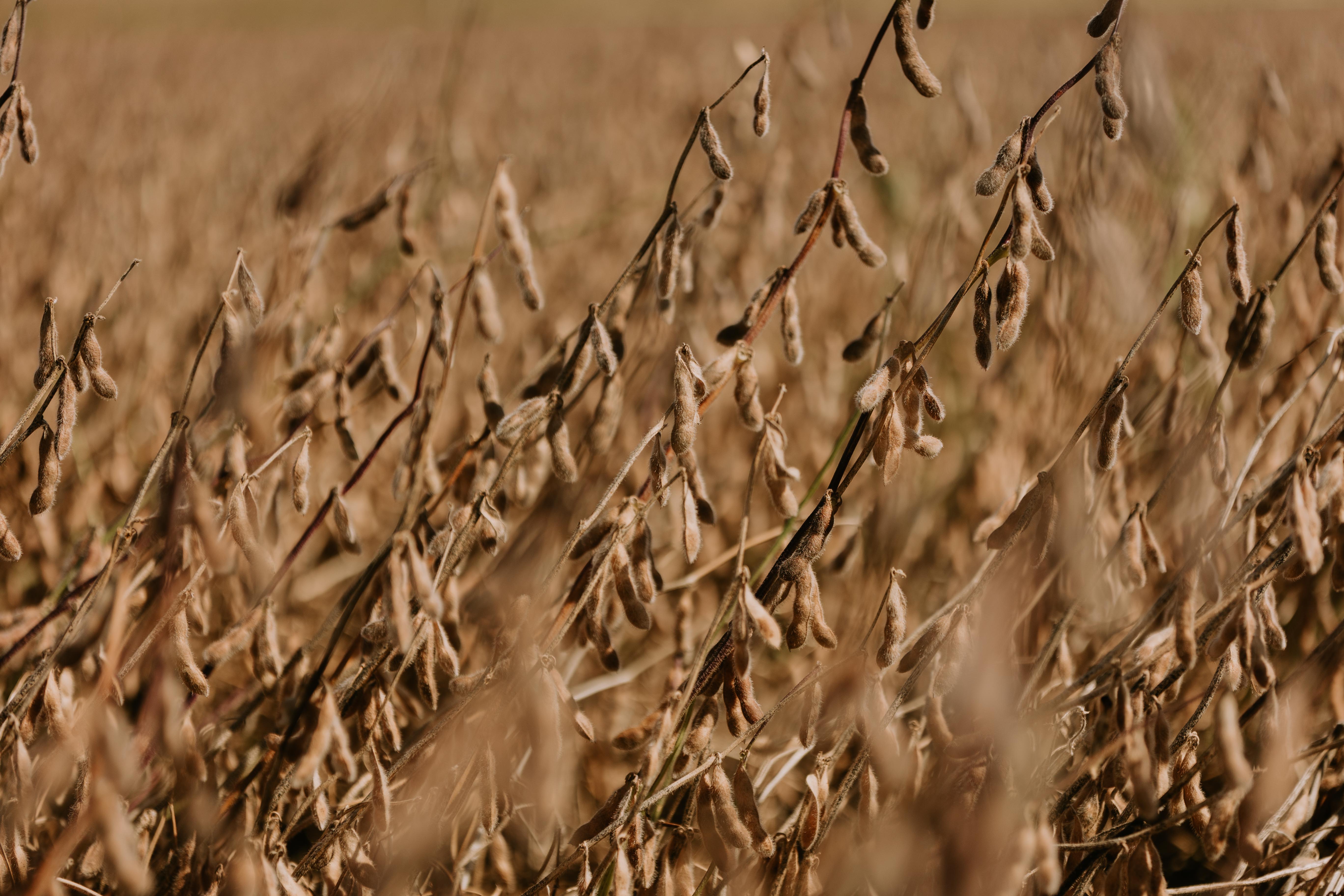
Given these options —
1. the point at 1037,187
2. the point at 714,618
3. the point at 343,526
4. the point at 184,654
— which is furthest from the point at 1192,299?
the point at 184,654

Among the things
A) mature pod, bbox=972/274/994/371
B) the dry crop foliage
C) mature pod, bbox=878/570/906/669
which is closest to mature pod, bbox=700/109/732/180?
the dry crop foliage

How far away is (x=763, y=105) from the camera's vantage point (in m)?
0.84

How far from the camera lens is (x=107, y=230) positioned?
2.20m

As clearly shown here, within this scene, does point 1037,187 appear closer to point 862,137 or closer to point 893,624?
point 862,137

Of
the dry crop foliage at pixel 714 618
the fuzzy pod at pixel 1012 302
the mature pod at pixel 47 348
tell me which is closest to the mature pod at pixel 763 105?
the dry crop foliage at pixel 714 618

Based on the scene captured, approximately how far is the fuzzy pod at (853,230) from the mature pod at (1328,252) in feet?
1.39

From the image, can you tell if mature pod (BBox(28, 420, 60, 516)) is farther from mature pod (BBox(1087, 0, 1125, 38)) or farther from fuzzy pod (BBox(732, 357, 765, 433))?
mature pod (BBox(1087, 0, 1125, 38))

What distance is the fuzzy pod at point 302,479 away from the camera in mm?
896

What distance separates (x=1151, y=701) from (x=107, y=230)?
2367 millimetres

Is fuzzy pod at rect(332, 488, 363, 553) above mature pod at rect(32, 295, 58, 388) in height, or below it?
below

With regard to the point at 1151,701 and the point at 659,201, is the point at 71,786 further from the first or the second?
the point at 659,201

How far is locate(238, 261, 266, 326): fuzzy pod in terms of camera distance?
850 millimetres

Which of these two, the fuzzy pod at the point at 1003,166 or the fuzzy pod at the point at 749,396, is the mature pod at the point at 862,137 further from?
the fuzzy pod at the point at 749,396

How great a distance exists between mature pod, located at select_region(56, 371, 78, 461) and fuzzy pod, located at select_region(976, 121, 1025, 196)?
0.81m
